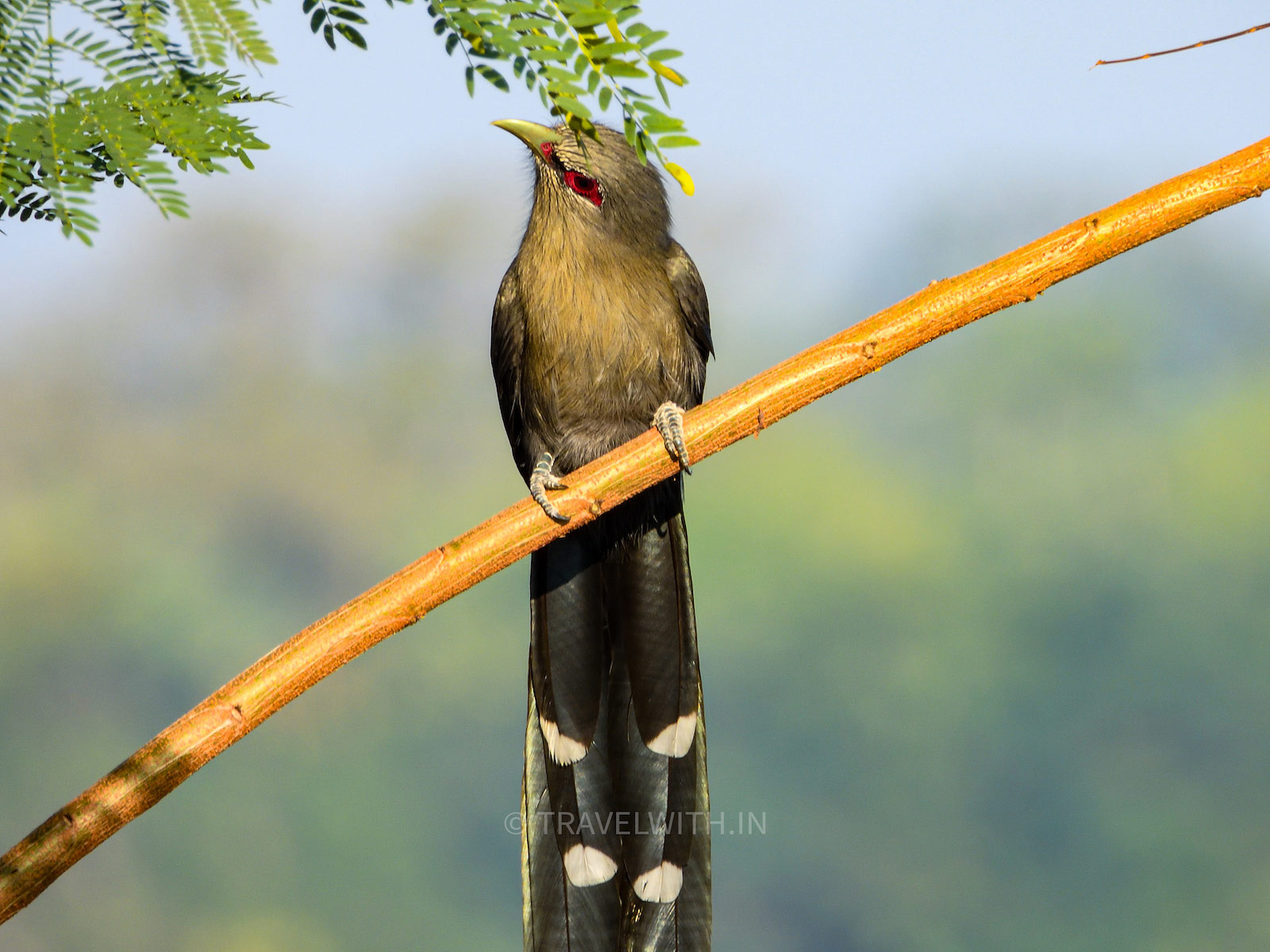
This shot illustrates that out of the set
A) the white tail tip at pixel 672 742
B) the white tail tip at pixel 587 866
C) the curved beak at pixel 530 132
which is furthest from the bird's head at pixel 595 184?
the white tail tip at pixel 587 866

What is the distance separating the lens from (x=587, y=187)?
222 cm

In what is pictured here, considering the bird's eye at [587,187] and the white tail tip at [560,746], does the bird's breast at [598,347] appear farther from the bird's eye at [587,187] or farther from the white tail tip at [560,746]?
the white tail tip at [560,746]

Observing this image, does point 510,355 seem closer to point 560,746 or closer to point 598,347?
point 598,347

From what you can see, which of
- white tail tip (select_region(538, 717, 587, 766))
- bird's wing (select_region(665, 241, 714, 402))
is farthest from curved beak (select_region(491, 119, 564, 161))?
white tail tip (select_region(538, 717, 587, 766))

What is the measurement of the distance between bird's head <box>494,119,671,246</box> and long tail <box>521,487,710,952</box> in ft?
2.17

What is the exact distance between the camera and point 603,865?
6.38 feet

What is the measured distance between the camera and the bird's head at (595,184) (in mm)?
2197

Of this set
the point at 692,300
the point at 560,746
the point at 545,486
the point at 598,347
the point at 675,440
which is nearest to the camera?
the point at 675,440

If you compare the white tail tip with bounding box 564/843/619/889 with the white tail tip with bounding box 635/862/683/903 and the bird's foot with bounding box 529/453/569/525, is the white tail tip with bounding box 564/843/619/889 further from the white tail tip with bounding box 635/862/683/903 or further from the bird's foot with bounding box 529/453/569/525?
the bird's foot with bounding box 529/453/569/525

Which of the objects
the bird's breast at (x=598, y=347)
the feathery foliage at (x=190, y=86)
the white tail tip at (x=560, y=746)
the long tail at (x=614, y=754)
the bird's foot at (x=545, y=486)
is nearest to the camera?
the feathery foliage at (x=190, y=86)

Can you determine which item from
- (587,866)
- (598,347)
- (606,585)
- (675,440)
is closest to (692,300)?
(598,347)

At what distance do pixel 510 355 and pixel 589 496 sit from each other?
0.85 metres

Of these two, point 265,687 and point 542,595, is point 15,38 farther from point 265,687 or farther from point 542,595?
point 542,595

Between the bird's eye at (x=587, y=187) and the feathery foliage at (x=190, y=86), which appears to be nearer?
the feathery foliage at (x=190, y=86)
